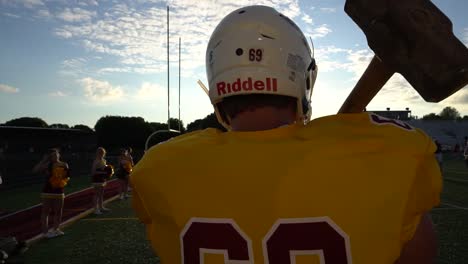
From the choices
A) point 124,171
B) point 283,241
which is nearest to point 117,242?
point 124,171

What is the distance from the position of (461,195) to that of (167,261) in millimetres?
14871

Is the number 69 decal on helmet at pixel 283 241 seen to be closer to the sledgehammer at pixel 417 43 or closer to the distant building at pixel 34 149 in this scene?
the sledgehammer at pixel 417 43

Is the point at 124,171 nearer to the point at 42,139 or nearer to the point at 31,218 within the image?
the point at 31,218

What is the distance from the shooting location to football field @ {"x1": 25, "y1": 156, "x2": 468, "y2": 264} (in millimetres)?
7191

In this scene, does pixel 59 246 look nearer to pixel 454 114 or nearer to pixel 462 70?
pixel 462 70

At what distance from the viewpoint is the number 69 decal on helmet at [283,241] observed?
4.10 feet

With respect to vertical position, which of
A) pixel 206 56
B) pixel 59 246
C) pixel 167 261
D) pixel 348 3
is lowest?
pixel 59 246

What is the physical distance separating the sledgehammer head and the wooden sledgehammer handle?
0.11 m

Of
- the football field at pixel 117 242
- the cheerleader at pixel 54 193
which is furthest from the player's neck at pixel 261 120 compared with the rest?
the cheerleader at pixel 54 193

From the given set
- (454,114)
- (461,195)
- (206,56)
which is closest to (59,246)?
(206,56)

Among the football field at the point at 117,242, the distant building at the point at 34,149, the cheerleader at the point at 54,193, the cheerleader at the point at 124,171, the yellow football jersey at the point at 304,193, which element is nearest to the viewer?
the yellow football jersey at the point at 304,193

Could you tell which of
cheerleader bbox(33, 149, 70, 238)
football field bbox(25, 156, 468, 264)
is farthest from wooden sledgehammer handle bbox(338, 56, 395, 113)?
cheerleader bbox(33, 149, 70, 238)

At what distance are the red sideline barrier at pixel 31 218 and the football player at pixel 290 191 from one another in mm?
9362

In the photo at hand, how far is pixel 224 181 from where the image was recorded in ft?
4.41
